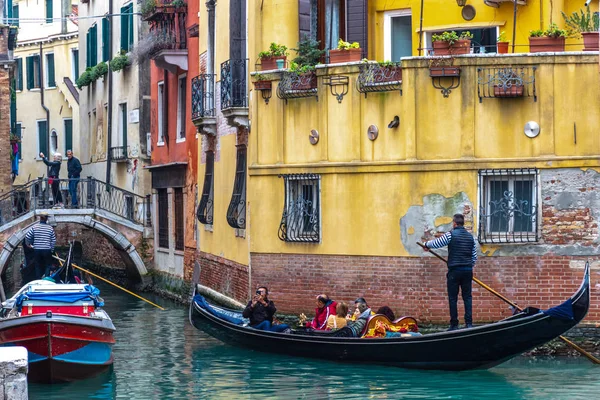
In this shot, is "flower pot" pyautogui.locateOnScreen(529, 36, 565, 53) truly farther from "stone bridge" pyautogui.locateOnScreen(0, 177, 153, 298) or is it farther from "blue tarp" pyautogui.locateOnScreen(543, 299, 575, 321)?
"stone bridge" pyautogui.locateOnScreen(0, 177, 153, 298)

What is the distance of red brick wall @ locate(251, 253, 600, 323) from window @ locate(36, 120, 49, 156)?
78.2 ft

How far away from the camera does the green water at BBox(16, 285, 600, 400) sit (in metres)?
12.9

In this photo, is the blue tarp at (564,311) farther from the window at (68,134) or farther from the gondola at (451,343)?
the window at (68,134)

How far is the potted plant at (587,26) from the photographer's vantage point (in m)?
14.9

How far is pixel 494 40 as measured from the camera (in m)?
16.8

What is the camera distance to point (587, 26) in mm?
15125

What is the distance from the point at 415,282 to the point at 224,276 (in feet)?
17.4

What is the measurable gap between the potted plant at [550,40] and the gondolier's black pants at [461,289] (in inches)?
112

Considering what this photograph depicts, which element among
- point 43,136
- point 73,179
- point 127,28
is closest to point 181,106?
point 73,179

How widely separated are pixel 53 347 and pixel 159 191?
498 inches

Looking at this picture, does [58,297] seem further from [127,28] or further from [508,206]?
[127,28]

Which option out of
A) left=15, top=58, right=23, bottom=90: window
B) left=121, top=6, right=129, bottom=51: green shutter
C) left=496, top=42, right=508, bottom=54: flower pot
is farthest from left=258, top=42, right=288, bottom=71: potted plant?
left=15, top=58, right=23, bottom=90: window

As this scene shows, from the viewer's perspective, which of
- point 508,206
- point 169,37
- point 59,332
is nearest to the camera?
point 59,332

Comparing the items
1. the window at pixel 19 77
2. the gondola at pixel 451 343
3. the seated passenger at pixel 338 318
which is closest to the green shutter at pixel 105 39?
the window at pixel 19 77
